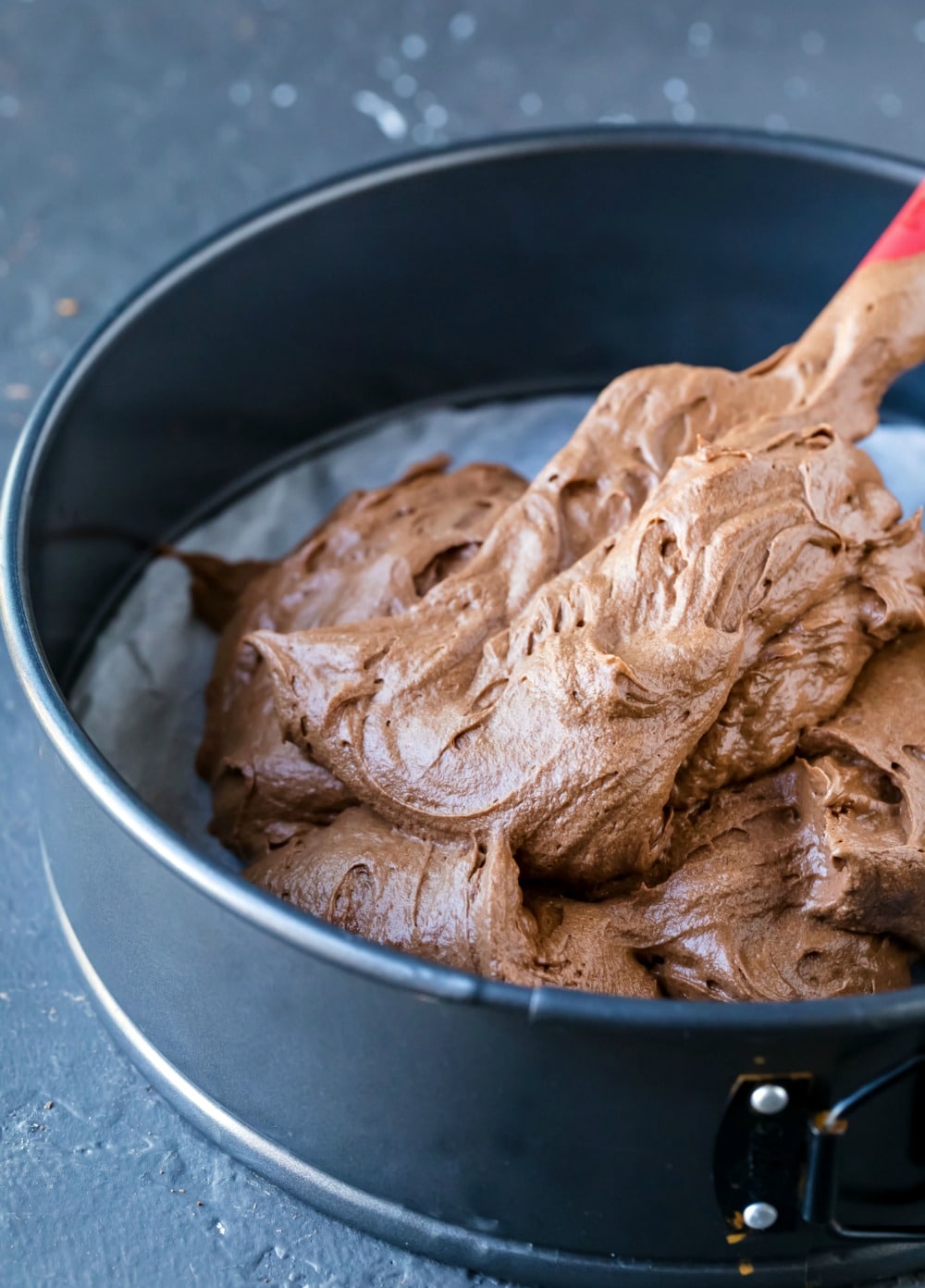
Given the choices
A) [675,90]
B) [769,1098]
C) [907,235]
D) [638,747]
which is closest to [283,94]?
[675,90]

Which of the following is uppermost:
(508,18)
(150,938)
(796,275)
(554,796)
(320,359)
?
(508,18)

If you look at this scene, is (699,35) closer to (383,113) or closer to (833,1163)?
(383,113)

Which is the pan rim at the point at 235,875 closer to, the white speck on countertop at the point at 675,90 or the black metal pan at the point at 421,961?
the black metal pan at the point at 421,961

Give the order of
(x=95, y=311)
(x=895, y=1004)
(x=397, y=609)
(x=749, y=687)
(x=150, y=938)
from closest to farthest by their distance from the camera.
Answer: (x=895, y=1004) → (x=150, y=938) → (x=749, y=687) → (x=397, y=609) → (x=95, y=311)

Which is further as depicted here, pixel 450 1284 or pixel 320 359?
pixel 320 359

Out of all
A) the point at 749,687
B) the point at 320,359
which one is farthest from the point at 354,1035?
the point at 320,359

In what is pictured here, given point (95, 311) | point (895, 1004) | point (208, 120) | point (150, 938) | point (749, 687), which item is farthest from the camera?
point (208, 120)

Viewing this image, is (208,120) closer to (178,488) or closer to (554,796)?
(178,488)

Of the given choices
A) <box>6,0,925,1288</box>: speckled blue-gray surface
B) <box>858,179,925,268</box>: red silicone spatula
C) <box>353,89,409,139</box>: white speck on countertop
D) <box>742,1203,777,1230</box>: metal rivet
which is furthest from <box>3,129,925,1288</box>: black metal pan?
<box>353,89,409,139</box>: white speck on countertop

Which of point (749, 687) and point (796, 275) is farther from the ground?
point (796, 275)
